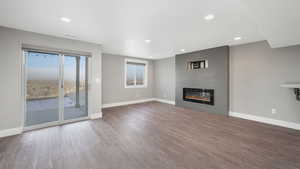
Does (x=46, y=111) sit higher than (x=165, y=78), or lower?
lower

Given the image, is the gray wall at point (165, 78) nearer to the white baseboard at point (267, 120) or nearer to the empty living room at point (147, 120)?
the empty living room at point (147, 120)

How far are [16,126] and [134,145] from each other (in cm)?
301

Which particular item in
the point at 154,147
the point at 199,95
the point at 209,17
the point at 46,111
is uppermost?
the point at 209,17

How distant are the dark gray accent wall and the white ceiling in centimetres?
127

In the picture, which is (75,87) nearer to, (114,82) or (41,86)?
(41,86)

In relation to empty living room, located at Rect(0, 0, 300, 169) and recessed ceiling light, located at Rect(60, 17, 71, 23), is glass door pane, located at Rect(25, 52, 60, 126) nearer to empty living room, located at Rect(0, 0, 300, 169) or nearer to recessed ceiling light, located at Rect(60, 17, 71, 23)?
empty living room, located at Rect(0, 0, 300, 169)

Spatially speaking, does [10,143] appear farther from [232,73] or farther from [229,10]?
[232,73]

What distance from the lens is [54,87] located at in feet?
11.5

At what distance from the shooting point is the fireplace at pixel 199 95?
15.8 ft

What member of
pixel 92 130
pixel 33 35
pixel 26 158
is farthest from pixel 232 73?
pixel 33 35

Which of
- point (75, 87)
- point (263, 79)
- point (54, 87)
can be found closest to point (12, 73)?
point (54, 87)

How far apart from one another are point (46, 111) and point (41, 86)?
3.29 feet

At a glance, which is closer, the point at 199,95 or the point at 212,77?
the point at 212,77

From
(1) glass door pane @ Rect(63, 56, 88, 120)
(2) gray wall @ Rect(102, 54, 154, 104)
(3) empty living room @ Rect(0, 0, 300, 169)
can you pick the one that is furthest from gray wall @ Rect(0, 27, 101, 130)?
(2) gray wall @ Rect(102, 54, 154, 104)
